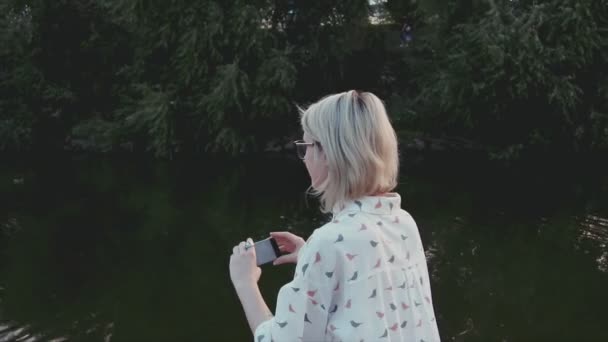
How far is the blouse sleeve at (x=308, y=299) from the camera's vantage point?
5.33 feet

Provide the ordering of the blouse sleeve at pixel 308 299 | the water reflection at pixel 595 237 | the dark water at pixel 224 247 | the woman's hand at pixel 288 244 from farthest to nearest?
the water reflection at pixel 595 237, the dark water at pixel 224 247, the woman's hand at pixel 288 244, the blouse sleeve at pixel 308 299

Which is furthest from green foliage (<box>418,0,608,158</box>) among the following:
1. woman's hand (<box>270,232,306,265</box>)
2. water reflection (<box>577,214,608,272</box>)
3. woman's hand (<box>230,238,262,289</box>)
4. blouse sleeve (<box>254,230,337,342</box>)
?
blouse sleeve (<box>254,230,337,342</box>)

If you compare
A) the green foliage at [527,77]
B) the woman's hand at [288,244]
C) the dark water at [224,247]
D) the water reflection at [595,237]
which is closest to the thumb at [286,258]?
the woman's hand at [288,244]

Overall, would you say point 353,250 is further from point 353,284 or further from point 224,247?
point 224,247

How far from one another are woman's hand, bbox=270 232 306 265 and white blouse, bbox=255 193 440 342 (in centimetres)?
34

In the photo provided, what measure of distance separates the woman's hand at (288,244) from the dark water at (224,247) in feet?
14.5

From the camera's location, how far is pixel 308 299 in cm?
165

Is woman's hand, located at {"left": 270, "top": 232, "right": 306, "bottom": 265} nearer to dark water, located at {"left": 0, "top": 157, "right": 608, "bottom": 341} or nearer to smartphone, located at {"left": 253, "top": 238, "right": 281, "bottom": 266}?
smartphone, located at {"left": 253, "top": 238, "right": 281, "bottom": 266}

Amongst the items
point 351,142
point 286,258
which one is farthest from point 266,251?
point 351,142

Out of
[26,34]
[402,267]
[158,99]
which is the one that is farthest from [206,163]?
[402,267]

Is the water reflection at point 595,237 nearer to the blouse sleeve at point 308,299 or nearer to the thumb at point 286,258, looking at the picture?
the thumb at point 286,258

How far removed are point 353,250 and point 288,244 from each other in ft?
1.67

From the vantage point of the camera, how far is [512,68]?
46.2ft

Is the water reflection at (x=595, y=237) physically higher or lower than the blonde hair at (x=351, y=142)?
lower
